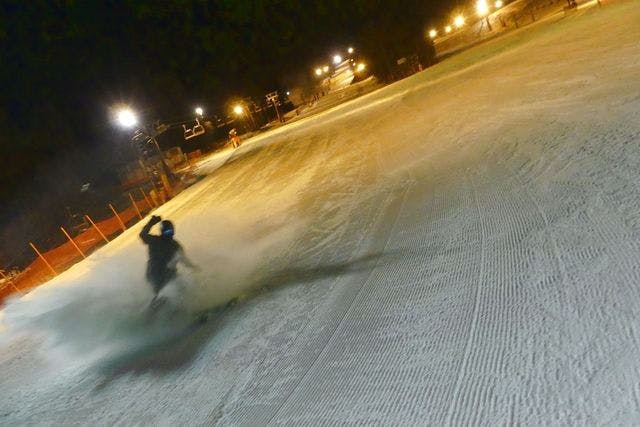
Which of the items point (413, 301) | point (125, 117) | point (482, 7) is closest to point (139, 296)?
point (413, 301)

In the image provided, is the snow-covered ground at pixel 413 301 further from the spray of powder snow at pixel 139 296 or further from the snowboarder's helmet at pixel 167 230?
the snowboarder's helmet at pixel 167 230

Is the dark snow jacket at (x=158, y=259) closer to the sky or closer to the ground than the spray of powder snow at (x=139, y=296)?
closer to the sky

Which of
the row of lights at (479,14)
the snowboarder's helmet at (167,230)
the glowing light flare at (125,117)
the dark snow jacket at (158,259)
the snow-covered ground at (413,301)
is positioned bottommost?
the snow-covered ground at (413,301)

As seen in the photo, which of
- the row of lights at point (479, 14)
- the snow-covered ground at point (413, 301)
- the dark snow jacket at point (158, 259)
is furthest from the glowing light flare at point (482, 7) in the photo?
the dark snow jacket at point (158, 259)

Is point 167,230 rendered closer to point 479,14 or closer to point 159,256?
point 159,256

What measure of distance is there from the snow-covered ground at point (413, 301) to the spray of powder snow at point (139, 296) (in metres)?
0.05

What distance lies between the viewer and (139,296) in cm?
836

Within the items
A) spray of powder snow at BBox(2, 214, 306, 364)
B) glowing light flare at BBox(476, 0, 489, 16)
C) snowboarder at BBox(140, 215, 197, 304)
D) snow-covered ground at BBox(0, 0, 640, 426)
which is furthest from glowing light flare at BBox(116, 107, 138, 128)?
glowing light flare at BBox(476, 0, 489, 16)

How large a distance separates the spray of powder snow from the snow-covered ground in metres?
0.05

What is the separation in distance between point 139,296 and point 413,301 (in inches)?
229

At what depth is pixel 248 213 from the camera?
11.1m

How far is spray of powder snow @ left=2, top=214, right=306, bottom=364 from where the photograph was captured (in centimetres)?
671

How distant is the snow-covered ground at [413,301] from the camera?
3236 millimetres

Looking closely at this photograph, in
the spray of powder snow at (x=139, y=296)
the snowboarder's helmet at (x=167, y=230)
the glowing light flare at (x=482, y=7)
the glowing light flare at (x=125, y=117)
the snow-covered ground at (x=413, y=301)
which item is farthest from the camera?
the glowing light flare at (x=482, y=7)
